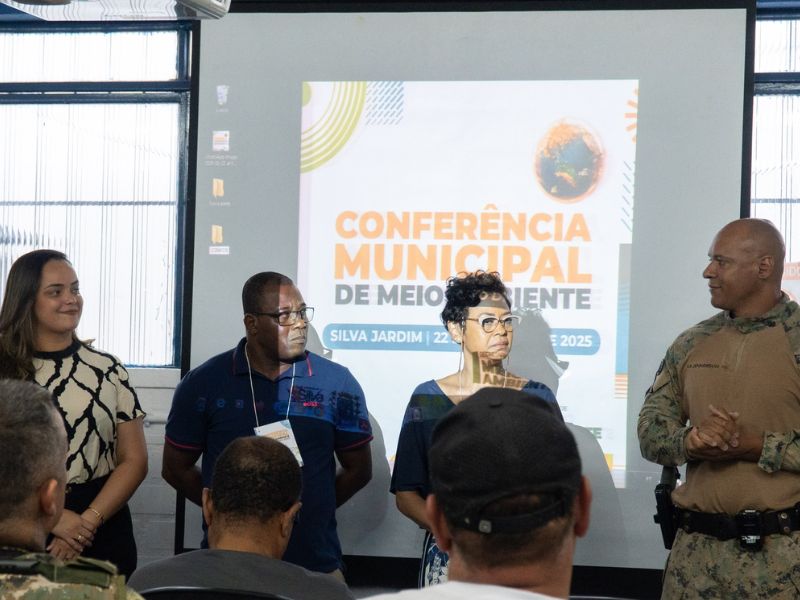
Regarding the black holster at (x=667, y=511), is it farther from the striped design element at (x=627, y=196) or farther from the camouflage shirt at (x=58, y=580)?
the camouflage shirt at (x=58, y=580)

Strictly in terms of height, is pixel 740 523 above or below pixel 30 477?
below

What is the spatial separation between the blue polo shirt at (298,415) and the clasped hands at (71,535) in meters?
0.41

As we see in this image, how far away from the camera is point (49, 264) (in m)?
3.09

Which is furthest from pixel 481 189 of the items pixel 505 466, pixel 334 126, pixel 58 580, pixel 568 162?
pixel 505 466

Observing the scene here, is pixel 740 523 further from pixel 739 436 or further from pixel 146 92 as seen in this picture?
pixel 146 92

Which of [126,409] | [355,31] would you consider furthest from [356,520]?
[355,31]

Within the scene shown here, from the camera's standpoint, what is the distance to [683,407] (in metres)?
3.06

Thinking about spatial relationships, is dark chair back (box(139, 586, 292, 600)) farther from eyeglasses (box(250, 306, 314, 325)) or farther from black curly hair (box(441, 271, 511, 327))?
black curly hair (box(441, 271, 511, 327))

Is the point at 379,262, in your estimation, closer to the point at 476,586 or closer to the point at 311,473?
the point at 311,473

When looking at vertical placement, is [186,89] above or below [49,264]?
above

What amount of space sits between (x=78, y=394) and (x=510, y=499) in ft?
7.55

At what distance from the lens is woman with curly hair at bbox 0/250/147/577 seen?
3008 mm

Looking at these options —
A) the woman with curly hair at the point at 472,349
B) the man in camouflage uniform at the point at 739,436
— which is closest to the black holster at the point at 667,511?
the man in camouflage uniform at the point at 739,436

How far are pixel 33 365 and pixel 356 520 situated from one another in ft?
5.66
